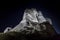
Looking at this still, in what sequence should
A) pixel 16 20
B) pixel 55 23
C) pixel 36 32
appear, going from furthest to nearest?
pixel 16 20 < pixel 55 23 < pixel 36 32

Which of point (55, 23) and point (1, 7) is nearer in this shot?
point (55, 23)

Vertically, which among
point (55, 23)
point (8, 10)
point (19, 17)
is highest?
point (8, 10)

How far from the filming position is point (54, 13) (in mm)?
2236

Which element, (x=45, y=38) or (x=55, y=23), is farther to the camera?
(x=55, y=23)

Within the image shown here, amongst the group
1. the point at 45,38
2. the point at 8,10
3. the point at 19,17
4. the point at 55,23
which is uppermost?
the point at 8,10

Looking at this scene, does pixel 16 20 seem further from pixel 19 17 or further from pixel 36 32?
pixel 36 32

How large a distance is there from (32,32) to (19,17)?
58.7 inches

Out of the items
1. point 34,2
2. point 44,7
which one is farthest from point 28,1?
point 44,7

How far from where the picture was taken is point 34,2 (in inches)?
85.4

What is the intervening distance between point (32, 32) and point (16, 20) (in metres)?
1.48

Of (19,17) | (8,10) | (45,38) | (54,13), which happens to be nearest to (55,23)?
(54,13)

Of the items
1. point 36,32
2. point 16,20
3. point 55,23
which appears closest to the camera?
point 36,32

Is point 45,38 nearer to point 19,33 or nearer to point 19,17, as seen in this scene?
point 19,33

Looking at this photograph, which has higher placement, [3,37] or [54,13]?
[54,13]
